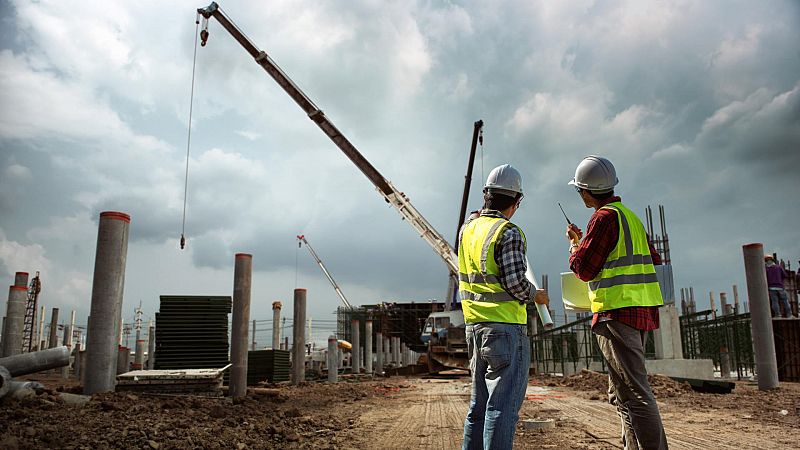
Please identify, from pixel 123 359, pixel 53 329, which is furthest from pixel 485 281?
pixel 53 329

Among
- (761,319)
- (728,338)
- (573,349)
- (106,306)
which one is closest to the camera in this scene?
(106,306)

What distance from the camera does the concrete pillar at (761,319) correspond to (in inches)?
428

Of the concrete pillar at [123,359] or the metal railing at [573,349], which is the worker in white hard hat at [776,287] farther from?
the concrete pillar at [123,359]

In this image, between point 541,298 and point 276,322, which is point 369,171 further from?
point 541,298

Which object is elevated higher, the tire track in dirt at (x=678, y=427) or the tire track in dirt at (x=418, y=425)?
the tire track in dirt at (x=678, y=427)

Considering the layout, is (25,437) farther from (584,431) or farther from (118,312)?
(584,431)

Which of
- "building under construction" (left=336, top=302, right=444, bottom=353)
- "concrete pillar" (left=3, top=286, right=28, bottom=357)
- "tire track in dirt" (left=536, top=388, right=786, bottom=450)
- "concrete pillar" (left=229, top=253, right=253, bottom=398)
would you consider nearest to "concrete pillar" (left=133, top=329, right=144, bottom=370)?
"concrete pillar" (left=3, top=286, right=28, bottom=357)

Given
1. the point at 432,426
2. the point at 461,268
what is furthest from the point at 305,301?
the point at 461,268

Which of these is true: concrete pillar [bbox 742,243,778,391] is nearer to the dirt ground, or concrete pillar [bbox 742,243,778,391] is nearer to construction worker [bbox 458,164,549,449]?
the dirt ground

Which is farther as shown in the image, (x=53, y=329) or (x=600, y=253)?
(x=53, y=329)

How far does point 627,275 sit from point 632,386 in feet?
2.03

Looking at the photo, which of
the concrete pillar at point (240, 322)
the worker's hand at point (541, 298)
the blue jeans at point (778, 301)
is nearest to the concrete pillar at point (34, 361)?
the concrete pillar at point (240, 322)

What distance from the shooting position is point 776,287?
15.0 metres

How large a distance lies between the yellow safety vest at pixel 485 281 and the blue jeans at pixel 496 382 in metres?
0.06
